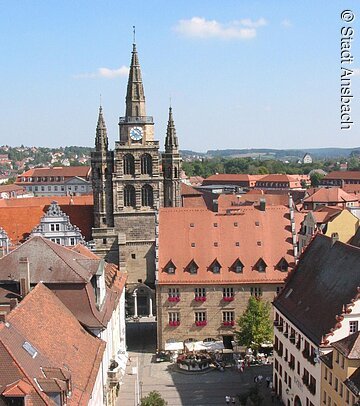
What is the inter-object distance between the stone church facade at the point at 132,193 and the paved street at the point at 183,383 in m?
14.4

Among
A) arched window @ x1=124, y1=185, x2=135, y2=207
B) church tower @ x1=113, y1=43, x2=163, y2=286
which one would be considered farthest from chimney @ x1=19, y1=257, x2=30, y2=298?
arched window @ x1=124, y1=185, x2=135, y2=207

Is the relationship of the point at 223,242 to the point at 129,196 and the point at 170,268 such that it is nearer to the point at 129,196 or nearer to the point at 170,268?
the point at 170,268

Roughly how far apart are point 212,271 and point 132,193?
677 inches

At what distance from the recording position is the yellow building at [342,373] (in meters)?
33.9

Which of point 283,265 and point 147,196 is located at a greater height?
point 147,196

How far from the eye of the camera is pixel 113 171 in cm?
7200

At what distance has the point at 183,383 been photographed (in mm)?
52438

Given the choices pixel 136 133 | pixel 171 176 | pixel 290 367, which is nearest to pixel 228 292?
pixel 290 367

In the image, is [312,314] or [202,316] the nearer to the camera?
[312,314]

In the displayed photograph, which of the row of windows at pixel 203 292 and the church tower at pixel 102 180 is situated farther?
the church tower at pixel 102 180

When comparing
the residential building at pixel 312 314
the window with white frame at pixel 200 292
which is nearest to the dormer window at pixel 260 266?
the window with white frame at pixel 200 292

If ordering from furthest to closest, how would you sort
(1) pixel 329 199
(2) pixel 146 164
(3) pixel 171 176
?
1. (1) pixel 329 199
2. (3) pixel 171 176
3. (2) pixel 146 164

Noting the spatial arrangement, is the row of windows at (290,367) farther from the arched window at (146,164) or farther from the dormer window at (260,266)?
the arched window at (146,164)

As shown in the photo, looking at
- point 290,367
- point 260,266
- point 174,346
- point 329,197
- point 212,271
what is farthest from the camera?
point 329,197
